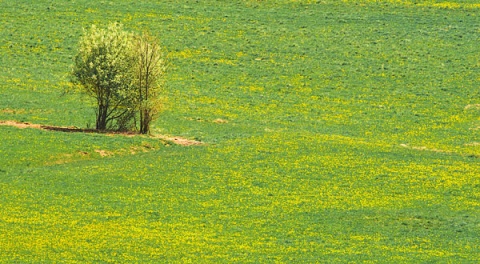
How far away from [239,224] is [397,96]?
41712 mm

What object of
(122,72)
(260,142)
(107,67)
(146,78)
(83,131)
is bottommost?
(83,131)

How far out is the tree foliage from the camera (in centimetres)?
7438

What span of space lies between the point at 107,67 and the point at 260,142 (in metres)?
12.0

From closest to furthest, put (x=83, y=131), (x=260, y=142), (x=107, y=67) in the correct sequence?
(x=260, y=142)
(x=107, y=67)
(x=83, y=131)

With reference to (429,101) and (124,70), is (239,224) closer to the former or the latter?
(124,70)

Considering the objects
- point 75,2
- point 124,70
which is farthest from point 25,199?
point 75,2

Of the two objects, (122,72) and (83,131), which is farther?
(122,72)

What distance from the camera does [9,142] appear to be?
67938 millimetres

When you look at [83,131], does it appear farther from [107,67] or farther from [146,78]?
[146,78]

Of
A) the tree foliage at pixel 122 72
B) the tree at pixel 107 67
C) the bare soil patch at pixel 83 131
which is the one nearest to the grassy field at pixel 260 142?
the bare soil patch at pixel 83 131

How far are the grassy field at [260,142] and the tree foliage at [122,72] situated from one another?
10.7ft

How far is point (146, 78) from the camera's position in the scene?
74.9m

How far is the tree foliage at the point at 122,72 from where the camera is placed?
7438 cm

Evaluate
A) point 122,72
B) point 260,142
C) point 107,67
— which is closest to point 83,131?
point 107,67
